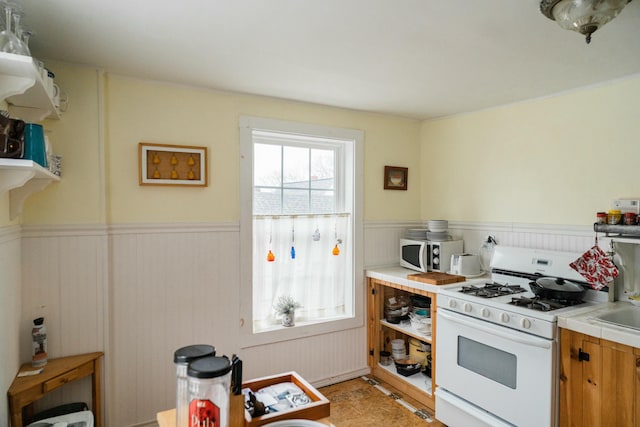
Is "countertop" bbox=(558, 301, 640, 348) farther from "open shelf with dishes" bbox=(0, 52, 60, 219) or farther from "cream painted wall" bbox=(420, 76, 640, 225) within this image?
"open shelf with dishes" bbox=(0, 52, 60, 219)

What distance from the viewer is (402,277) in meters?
3.09

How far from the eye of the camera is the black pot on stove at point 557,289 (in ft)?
7.58

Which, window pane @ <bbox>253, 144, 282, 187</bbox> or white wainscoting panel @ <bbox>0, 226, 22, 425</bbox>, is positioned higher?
window pane @ <bbox>253, 144, 282, 187</bbox>

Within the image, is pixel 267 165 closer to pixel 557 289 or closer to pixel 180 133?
pixel 180 133

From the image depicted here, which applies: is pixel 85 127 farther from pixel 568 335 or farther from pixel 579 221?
pixel 579 221

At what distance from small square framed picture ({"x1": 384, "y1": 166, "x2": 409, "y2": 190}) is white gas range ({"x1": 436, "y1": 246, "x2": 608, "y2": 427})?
1.06 m

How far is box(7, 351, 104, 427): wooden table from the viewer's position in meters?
1.81

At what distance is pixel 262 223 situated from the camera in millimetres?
2996

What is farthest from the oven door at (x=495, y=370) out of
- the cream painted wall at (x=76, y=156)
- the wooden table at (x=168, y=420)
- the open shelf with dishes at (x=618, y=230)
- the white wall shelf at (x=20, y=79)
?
the white wall shelf at (x=20, y=79)

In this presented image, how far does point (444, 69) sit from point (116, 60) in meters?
1.89

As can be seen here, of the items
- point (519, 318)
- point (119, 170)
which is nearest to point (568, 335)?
point (519, 318)

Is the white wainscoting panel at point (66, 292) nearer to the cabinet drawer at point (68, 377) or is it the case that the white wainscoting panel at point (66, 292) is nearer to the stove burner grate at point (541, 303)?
the cabinet drawer at point (68, 377)

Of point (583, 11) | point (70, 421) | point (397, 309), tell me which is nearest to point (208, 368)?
point (70, 421)

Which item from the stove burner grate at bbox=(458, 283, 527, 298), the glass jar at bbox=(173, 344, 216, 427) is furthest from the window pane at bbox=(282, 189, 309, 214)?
the glass jar at bbox=(173, 344, 216, 427)
